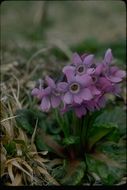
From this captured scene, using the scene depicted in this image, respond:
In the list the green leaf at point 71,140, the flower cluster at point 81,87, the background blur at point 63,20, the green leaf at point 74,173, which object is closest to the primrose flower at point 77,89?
the flower cluster at point 81,87

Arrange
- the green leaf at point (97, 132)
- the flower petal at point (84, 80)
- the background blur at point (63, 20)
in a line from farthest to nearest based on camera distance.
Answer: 1. the background blur at point (63, 20)
2. the green leaf at point (97, 132)
3. the flower petal at point (84, 80)

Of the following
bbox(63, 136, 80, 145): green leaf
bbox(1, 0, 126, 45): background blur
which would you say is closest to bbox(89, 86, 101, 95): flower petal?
bbox(63, 136, 80, 145): green leaf

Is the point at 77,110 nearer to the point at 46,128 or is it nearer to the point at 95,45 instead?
the point at 46,128

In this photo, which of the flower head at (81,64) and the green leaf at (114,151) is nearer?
the flower head at (81,64)

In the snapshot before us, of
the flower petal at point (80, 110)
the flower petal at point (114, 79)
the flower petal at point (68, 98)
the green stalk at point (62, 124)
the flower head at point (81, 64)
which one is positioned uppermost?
the flower head at point (81, 64)

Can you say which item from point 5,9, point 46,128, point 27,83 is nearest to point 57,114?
point 46,128

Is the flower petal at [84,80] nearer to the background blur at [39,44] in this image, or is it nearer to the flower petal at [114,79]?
the flower petal at [114,79]

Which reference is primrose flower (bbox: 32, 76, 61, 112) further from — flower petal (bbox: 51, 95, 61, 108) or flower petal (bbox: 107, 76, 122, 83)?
flower petal (bbox: 107, 76, 122, 83)
